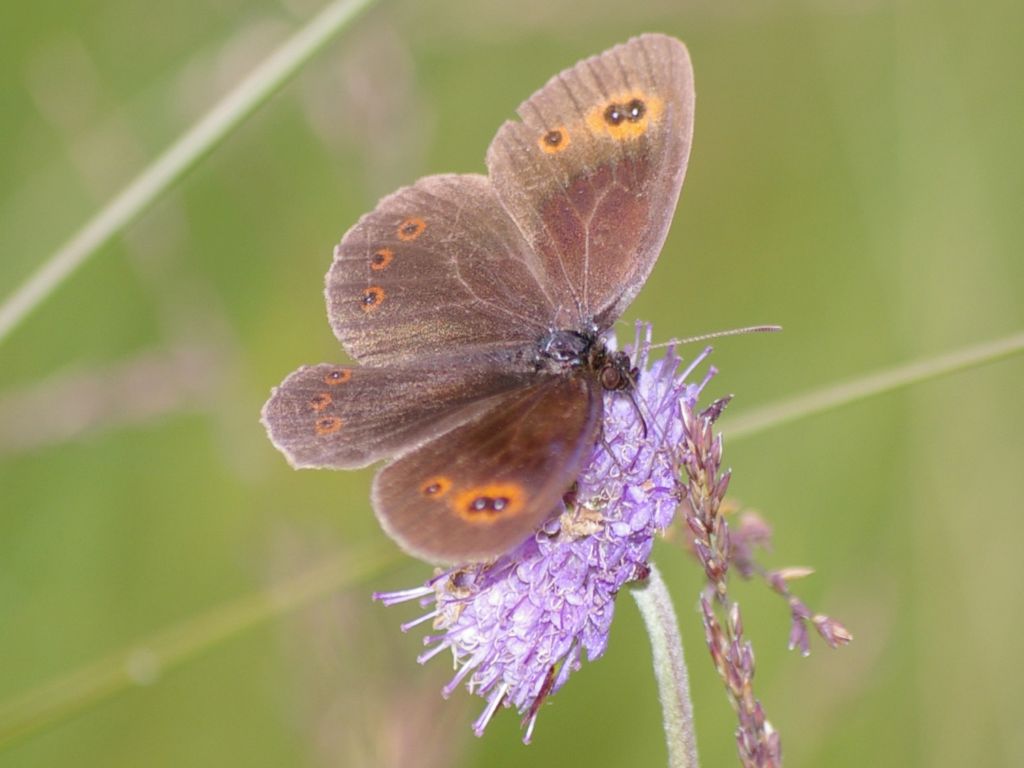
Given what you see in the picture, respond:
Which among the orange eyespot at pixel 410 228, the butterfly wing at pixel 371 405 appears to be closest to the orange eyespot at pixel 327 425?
the butterfly wing at pixel 371 405

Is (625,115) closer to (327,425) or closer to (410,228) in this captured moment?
(410,228)

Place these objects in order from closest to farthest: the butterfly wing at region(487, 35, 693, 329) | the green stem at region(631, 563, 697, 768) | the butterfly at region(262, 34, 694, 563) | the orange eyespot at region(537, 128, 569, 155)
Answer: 1. the green stem at region(631, 563, 697, 768)
2. the butterfly at region(262, 34, 694, 563)
3. the butterfly wing at region(487, 35, 693, 329)
4. the orange eyespot at region(537, 128, 569, 155)

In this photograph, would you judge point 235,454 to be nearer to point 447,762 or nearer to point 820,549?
point 447,762

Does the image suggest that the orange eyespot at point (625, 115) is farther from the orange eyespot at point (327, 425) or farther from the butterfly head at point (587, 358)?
the orange eyespot at point (327, 425)

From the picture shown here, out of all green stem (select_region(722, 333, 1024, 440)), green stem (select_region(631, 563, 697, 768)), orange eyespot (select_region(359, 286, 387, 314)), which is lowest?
green stem (select_region(631, 563, 697, 768))

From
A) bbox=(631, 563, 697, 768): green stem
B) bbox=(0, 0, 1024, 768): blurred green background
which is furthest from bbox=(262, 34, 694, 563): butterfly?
bbox=(0, 0, 1024, 768): blurred green background

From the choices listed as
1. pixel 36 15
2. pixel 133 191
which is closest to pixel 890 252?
pixel 133 191

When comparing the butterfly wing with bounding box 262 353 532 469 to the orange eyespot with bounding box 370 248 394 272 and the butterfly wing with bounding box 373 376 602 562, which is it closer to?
the butterfly wing with bounding box 373 376 602 562
